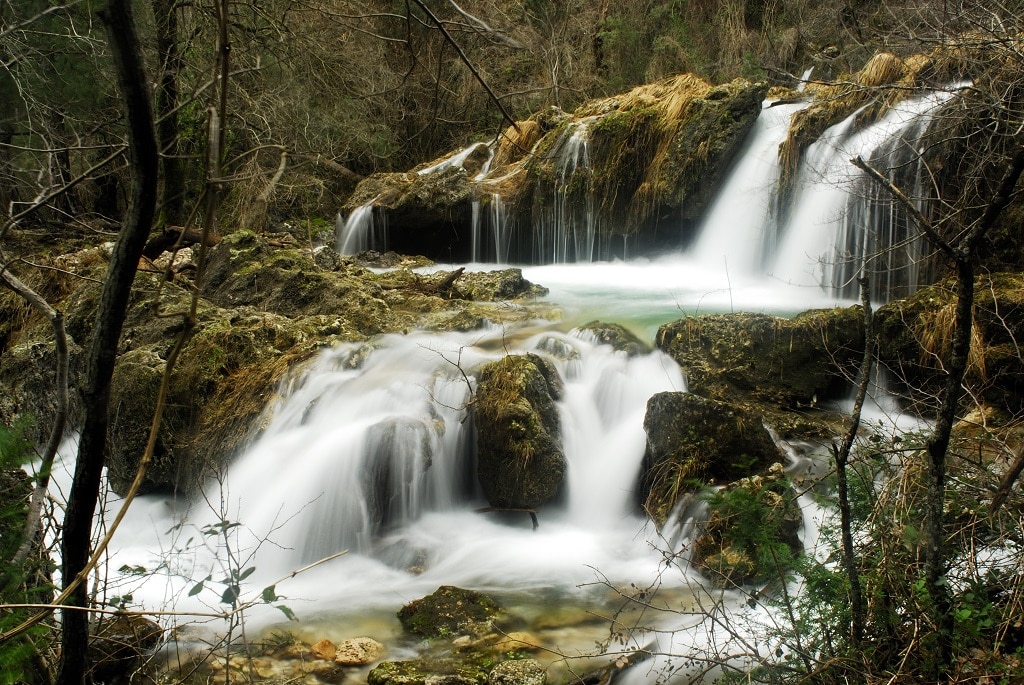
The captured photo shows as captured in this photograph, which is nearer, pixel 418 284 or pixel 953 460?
pixel 953 460

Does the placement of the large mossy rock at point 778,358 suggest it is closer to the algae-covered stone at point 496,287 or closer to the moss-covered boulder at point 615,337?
the moss-covered boulder at point 615,337

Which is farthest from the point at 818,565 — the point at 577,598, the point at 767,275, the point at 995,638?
the point at 767,275

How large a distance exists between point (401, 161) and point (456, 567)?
13016 mm

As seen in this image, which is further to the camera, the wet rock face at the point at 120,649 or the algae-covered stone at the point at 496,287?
the algae-covered stone at the point at 496,287

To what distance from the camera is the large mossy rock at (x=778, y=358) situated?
6.04 meters

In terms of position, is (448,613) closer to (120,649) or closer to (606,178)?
(120,649)

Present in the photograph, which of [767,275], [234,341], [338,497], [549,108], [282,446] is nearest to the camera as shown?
[338,497]

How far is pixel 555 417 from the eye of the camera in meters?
5.77

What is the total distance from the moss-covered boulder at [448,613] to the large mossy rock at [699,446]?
1.32 meters

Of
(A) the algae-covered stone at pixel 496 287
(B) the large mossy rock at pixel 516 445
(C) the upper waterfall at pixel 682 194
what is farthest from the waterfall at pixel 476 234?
(B) the large mossy rock at pixel 516 445

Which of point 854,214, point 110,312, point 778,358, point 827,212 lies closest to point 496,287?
point 778,358

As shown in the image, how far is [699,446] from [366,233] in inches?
339

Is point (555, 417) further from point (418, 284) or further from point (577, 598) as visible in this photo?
point (418, 284)

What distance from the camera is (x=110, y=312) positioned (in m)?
1.41
